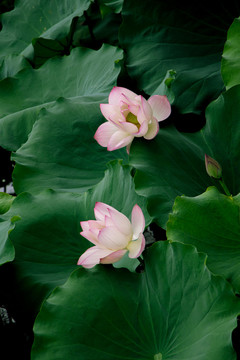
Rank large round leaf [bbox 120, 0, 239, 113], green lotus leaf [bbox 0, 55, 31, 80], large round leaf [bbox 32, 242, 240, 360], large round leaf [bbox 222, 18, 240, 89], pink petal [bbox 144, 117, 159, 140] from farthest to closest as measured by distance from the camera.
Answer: green lotus leaf [bbox 0, 55, 31, 80] < large round leaf [bbox 120, 0, 239, 113] < large round leaf [bbox 222, 18, 240, 89] < pink petal [bbox 144, 117, 159, 140] < large round leaf [bbox 32, 242, 240, 360]

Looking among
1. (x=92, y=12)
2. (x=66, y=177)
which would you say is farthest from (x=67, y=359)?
(x=92, y=12)

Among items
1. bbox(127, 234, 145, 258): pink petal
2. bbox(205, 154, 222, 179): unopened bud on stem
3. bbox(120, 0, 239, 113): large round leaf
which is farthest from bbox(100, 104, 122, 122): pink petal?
bbox(120, 0, 239, 113): large round leaf

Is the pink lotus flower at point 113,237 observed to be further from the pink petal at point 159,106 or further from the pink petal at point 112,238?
the pink petal at point 159,106

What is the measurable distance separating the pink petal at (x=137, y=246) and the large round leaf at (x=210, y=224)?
0.07 m

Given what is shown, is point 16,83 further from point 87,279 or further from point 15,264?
point 87,279

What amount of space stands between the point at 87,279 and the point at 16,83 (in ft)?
3.50

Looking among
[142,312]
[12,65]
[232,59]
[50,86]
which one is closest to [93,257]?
[142,312]

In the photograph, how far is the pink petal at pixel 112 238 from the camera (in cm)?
90

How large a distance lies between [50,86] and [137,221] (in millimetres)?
964

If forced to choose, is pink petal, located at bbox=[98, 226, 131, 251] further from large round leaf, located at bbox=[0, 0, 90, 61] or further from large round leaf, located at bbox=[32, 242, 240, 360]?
large round leaf, located at bbox=[0, 0, 90, 61]

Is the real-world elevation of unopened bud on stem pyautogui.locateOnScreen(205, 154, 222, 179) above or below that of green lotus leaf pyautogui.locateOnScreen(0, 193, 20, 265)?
above

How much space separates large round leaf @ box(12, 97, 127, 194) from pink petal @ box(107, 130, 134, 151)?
0.23 meters

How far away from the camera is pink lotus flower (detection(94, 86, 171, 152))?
1.12 metres

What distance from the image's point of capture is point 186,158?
1.16 m
